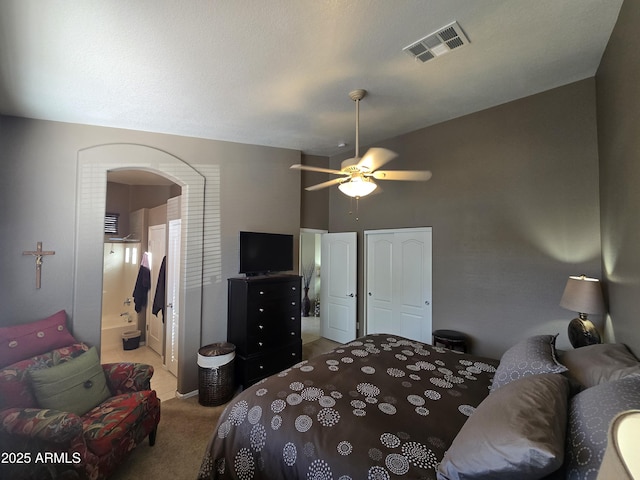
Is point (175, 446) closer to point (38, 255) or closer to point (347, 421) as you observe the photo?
point (347, 421)

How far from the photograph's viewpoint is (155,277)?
169 inches

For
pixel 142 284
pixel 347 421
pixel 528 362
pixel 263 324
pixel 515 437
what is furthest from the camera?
pixel 142 284

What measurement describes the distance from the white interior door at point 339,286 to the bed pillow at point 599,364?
3084mm

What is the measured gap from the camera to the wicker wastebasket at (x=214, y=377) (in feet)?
9.84

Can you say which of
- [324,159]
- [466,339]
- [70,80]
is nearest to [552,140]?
[466,339]

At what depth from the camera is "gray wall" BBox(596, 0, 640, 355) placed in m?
1.66

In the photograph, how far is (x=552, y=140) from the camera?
9.33 feet

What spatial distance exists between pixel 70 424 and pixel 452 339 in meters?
3.40

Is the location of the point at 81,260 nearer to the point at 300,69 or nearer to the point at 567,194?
the point at 300,69

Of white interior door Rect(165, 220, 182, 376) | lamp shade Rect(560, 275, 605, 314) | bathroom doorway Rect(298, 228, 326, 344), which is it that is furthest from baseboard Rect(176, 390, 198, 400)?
lamp shade Rect(560, 275, 605, 314)

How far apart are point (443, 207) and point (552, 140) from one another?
1259mm

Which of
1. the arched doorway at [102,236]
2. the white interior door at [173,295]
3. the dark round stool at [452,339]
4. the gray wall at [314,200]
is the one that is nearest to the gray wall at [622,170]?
the dark round stool at [452,339]

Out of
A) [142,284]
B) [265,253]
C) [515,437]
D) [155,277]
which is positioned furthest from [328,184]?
[142,284]

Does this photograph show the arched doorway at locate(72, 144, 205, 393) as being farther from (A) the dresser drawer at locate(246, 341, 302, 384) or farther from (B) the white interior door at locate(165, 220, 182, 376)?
(A) the dresser drawer at locate(246, 341, 302, 384)
